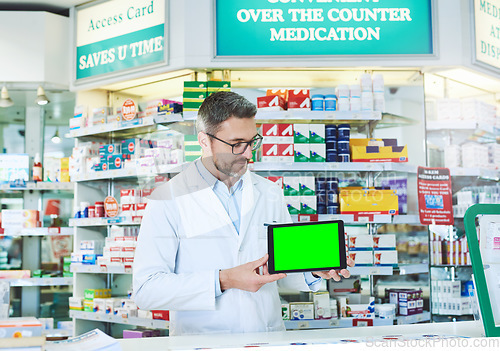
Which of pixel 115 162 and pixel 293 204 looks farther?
pixel 115 162

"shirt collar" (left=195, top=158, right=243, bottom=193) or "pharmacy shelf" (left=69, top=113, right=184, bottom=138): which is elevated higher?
"pharmacy shelf" (left=69, top=113, right=184, bottom=138)

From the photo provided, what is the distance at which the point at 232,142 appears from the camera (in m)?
2.31

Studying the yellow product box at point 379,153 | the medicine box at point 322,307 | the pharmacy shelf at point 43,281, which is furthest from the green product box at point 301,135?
the pharmacy shelf at point 43,281

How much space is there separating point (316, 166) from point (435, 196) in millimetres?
1161

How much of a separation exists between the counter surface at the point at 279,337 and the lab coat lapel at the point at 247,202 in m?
0.44

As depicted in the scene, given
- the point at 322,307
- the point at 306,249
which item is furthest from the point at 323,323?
the point at 306,249

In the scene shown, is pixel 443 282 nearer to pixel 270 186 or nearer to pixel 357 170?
pixel 357 170

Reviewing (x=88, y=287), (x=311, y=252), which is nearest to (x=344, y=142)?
(x=311, y=252)

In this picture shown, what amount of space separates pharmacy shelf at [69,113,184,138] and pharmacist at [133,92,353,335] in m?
2.04

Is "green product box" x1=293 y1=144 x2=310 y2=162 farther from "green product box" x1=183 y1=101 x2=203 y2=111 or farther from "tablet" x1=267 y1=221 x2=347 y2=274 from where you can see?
"tablet" x1=267 y1=221 x2=347 y2=274

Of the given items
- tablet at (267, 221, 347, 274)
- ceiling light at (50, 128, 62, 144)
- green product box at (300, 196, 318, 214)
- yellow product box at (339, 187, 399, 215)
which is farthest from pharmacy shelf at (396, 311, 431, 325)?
ceiling light at (50, 128, 62, 144)

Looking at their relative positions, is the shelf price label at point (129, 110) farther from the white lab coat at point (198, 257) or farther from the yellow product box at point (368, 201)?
the white lab coat at point (198, 257)

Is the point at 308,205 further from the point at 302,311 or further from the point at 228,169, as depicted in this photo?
the point at 228,169

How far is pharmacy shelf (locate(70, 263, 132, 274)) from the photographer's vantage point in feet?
15.0
